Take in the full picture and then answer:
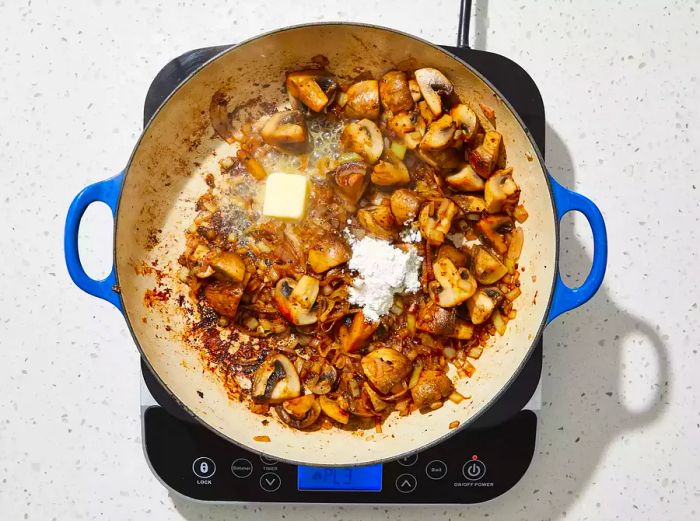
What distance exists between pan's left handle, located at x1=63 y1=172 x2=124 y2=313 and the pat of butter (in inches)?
8.8

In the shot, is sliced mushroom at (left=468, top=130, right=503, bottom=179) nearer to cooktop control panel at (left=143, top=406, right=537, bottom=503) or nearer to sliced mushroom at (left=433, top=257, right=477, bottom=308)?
sliced mushroom at (left=433, top=257, right=477, bottom=308)

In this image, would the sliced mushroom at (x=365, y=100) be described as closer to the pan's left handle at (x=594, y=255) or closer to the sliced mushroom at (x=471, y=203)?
the sliced mushroom at (x=471, y=203)

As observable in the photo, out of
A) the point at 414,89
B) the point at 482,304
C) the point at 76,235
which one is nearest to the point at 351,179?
the point at 414,89

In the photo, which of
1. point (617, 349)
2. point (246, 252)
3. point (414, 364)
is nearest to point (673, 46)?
point (617, 349)

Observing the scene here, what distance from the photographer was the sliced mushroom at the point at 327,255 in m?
1.11

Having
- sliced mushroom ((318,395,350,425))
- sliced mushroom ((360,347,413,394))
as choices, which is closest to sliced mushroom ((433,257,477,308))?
sliced mushroom ((360,347,413,394))

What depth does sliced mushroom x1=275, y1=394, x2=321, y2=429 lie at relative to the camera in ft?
3.57

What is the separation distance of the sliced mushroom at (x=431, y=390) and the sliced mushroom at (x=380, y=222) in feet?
0.74

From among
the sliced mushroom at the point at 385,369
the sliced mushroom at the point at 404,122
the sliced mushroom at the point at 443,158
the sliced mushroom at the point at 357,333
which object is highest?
the sliced mushroom at the point at 404,122

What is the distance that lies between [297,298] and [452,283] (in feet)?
0.79

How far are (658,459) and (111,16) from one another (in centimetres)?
117

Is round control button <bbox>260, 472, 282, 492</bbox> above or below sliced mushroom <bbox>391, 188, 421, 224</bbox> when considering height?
below

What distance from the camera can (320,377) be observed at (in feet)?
3.67

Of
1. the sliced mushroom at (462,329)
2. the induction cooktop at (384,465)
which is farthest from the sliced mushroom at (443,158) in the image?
the sliced mushroom at (462,329)
